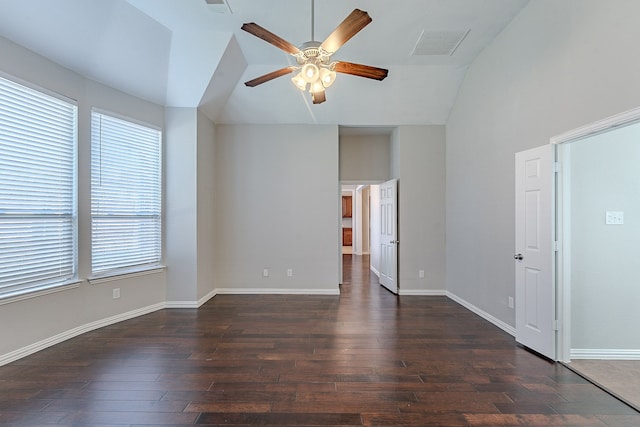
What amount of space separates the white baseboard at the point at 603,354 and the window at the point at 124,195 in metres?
5.13

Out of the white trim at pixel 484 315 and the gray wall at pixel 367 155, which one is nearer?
the white trim at pixel 484 315

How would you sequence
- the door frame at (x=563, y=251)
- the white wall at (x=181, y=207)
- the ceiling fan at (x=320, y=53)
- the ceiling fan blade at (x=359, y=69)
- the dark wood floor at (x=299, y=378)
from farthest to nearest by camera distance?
the white wall at (x=181, y=207), the door frame at (x=563, y=251), the ceiling fan blade at (x=359, y=69), the ceiling fan at (x=320, y=53), the dark wood floor at (x=299, y=378)

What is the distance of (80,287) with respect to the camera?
137 inches

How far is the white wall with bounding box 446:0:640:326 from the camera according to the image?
7.54 ft

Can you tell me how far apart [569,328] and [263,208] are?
4.33m

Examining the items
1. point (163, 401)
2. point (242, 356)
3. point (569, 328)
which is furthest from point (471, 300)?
point (163, 401)

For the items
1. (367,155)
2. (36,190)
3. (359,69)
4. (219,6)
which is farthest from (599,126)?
(36,190)

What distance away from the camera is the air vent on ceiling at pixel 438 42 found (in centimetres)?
364

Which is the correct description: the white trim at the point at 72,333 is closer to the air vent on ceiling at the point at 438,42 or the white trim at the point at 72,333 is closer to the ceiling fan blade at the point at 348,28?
the ceiling fan blade at the point at 348,28

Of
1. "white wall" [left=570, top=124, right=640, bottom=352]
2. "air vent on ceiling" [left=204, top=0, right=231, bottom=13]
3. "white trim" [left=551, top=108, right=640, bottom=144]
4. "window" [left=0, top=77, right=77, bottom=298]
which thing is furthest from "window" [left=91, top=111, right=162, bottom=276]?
"white wall" [left=570, top=124, right=640, bottom=352]

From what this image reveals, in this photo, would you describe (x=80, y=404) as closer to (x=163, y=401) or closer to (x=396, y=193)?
(x=163, y=401)

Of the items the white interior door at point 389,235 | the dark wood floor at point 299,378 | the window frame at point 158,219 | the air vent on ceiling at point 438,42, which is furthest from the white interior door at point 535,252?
the window frame at point 158,219

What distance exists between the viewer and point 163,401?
2.21m

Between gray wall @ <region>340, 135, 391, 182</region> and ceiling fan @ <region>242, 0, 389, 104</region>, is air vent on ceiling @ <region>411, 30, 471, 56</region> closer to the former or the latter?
ceiling fan @ <region>242, 0, 389, 104</region>
